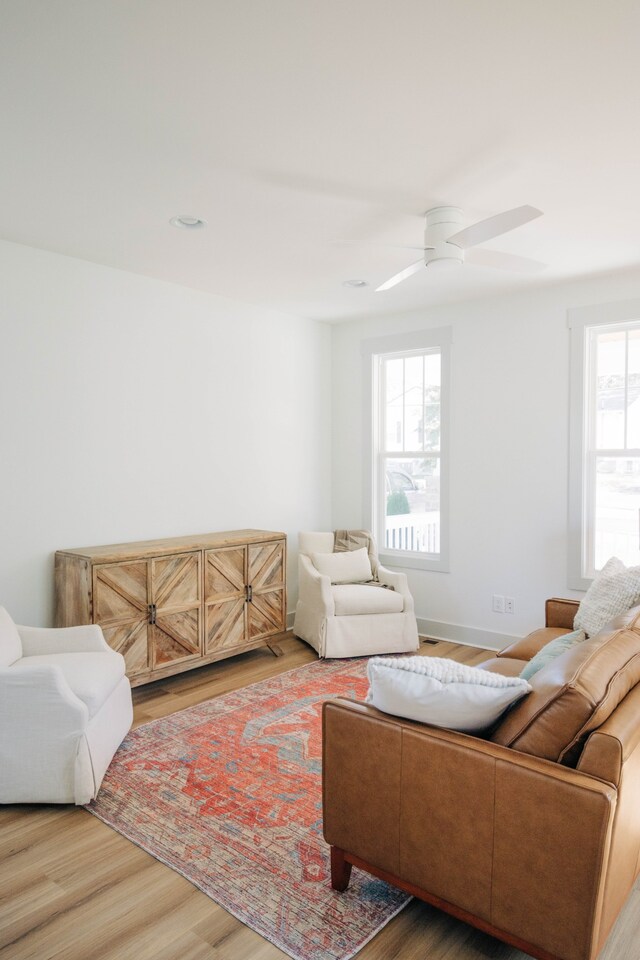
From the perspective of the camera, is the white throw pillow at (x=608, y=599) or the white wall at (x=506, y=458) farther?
the white wall at (x=506, y=458)

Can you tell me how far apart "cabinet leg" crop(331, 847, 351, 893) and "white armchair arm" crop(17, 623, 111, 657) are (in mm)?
1610

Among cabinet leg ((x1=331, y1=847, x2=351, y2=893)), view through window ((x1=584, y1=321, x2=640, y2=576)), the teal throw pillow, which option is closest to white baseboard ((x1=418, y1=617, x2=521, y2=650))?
view through window ((x1=584, y1=321, x2=640, y2=576))

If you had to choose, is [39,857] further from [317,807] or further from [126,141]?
[126,141]

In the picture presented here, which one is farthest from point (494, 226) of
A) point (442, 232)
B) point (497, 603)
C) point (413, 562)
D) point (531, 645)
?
point (413, 562)

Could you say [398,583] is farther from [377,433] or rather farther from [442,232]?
[442,232]

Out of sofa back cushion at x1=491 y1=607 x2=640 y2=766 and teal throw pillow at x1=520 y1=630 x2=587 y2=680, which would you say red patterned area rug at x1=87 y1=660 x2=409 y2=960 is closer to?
sofa back cushion at x1=491 y1=607 x2=640 y2=766

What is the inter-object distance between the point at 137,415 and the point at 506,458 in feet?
8.69

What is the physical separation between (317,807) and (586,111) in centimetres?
279

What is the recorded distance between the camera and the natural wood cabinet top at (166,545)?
3.60m

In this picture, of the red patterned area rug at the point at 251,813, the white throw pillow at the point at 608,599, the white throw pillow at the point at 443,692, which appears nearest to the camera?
the white throw pillow at the point at 443,692

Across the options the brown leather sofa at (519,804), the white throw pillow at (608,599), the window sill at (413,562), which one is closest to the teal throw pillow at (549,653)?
the white throw pillow at (608,599)

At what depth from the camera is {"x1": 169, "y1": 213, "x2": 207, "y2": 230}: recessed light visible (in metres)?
3.21

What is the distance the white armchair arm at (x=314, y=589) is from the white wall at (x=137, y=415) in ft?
1.58

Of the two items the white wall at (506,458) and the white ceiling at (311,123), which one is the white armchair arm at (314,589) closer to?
the white wall at (506,458)
